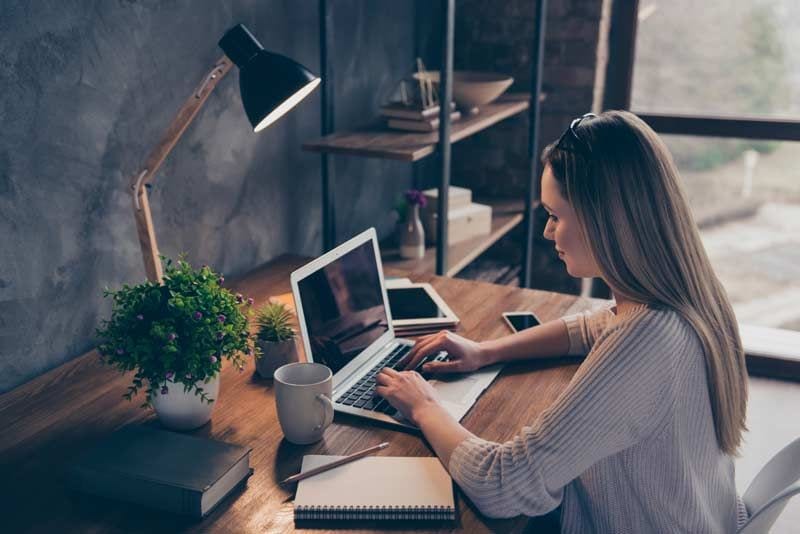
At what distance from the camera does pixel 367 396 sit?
1.39 metres

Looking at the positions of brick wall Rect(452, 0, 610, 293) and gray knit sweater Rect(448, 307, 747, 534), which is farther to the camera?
brick wall Rect(452, 0, 610, 293)

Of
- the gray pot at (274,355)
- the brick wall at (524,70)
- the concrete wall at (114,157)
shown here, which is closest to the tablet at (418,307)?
the gray pot at (274,355)

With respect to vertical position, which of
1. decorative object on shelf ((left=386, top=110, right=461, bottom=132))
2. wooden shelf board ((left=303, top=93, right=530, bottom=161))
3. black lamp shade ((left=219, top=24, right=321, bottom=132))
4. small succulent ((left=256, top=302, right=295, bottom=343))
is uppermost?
black lamp shade ((left=219, top=24, right=321, bottom=132))

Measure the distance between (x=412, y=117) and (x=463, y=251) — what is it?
0.50 m

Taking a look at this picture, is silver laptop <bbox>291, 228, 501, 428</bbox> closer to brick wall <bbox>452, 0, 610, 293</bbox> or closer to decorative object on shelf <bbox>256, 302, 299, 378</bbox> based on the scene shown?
decorative object on shelf <bbox>256, 302, 299, 378</bbox>

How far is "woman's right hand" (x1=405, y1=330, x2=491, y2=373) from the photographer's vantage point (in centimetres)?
150

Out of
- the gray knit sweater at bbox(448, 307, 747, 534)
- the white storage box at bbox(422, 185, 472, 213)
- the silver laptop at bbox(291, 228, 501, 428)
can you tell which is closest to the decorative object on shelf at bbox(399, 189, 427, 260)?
the white storage box at bbox(422, 185, 472, 213)

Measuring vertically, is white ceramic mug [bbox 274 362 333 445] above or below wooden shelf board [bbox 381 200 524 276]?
above

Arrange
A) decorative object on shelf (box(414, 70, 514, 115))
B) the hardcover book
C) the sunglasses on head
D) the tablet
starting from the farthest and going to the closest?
decorative object on shelf (box(414, 70, 514, 115)) → the tablet → the sunglasses on head → the hardcover book

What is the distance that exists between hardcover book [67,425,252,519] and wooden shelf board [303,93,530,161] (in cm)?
104

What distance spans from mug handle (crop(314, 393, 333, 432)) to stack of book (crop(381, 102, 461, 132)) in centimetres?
121

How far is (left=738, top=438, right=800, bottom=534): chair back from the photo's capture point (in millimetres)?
1082

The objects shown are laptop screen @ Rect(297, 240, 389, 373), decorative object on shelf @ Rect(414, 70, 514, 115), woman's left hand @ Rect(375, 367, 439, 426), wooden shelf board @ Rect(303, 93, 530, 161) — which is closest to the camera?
woman's left hand @ Rect(375, 367, 439, 426)

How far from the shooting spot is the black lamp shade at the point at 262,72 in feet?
4.46
